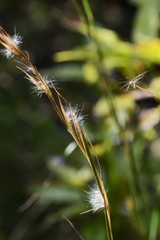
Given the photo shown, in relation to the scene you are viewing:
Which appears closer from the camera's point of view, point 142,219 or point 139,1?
point 142,219

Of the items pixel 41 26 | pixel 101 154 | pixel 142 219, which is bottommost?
pixel 142 219

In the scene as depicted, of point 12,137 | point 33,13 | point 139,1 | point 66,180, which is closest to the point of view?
point 139,1

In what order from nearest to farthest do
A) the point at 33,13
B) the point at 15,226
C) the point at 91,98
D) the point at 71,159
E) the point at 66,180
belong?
1. the point at 66,180
2. the point at 71,159
3. the point at 15,226
4. the point at 91,98
5. the point at 33,13

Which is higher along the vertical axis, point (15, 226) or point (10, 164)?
point (10, 164)

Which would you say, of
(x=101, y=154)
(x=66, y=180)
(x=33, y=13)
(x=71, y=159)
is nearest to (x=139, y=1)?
(x=101, y=154)

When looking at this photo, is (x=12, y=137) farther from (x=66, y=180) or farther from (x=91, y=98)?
(x=66, y=180)

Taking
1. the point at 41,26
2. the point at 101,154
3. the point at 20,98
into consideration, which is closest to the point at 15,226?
the point at 20,98
